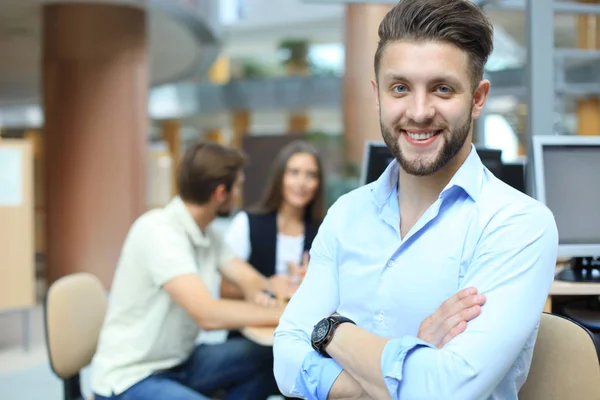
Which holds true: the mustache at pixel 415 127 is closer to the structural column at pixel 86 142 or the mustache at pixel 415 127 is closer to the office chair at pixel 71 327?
the office chair at pixel 71 327

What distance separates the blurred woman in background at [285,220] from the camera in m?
3.54

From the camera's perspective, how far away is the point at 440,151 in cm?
125

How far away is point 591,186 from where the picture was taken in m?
2.49

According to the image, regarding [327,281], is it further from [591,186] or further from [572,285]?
[591,186]

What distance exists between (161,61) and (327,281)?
1211 cm

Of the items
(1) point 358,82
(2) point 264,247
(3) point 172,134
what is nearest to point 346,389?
(2) point 264,247

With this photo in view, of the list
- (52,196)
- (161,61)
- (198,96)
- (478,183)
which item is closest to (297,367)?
(478,183)

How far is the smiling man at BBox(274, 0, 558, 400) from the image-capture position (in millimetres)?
1161

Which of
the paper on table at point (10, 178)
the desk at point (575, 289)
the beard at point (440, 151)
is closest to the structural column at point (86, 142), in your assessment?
the paper on table at point (10, 178)

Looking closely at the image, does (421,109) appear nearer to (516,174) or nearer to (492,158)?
(492,158)

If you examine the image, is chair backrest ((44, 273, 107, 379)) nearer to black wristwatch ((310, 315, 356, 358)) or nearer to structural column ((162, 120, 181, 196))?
black wristwatch ((310, 315, 356, 358))

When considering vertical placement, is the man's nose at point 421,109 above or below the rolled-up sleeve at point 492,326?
above

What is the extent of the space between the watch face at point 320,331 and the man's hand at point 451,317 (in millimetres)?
194

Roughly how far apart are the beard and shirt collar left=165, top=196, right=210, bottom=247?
1419 mm
